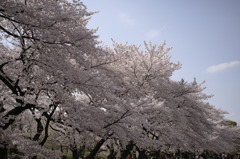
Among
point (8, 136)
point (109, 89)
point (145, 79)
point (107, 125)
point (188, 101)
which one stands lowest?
point (8, 136)

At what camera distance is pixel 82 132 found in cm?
690

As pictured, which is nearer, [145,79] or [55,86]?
[55,86]

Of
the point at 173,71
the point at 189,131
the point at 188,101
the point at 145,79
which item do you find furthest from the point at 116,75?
the point at 189,131

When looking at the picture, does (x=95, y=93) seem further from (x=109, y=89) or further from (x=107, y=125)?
(x=107, y=125)

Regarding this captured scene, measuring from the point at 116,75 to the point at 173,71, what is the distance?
373cm

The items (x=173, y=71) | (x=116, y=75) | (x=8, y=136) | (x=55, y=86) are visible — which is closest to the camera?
(x=8, y=136)

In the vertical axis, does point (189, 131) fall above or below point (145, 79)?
below

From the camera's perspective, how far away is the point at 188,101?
998 centimetres

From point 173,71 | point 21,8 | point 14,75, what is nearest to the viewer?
point 21,8

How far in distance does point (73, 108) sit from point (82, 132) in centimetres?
159

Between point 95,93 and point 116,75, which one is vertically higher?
point 116,75

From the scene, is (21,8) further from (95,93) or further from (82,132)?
(82,132)

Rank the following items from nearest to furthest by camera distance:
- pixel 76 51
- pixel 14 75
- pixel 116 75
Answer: pixel 76 51, pixel 14 75, pixel 116 75

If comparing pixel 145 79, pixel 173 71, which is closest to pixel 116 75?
pixel 145 79
